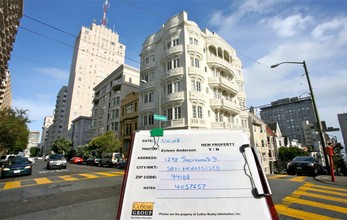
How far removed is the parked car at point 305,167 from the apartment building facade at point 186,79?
11.7 m

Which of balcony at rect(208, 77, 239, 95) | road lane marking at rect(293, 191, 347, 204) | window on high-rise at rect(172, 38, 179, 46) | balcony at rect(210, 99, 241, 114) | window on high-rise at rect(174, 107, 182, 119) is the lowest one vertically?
road lane marking at rect(293, 191, 347, 204)

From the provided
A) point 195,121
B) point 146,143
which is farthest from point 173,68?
point 146,143

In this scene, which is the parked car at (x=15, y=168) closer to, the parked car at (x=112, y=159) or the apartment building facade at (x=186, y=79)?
the parked car at (x=112, y=159)

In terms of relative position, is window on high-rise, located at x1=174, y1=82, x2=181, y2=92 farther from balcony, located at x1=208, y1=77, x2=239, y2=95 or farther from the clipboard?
the clipboard

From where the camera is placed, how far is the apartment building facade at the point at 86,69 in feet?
272

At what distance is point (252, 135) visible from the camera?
38.7 metres

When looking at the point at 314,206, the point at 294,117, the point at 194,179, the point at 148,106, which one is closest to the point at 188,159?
the point at 194,179

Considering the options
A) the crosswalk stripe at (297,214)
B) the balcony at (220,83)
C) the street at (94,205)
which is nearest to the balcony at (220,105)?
the balcony at (220,83)

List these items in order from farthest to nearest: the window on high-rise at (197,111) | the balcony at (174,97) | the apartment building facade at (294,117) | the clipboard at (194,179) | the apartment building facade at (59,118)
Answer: the apartment building facade at (294,117), the apartment building facade at (59,118), the balcony at (174,97), the window on high-rise at (197,111), the clipboard at (194,179)

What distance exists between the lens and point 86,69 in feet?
286

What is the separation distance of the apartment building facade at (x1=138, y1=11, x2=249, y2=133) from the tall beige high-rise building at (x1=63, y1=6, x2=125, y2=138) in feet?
183

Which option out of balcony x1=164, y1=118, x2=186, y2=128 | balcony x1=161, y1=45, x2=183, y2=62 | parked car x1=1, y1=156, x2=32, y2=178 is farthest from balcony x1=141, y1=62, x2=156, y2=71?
parked car x1=1, y1=156, x2=32, y2=178

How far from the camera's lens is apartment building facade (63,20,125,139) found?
272 ft

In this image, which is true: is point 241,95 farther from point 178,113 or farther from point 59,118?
point 59,118
